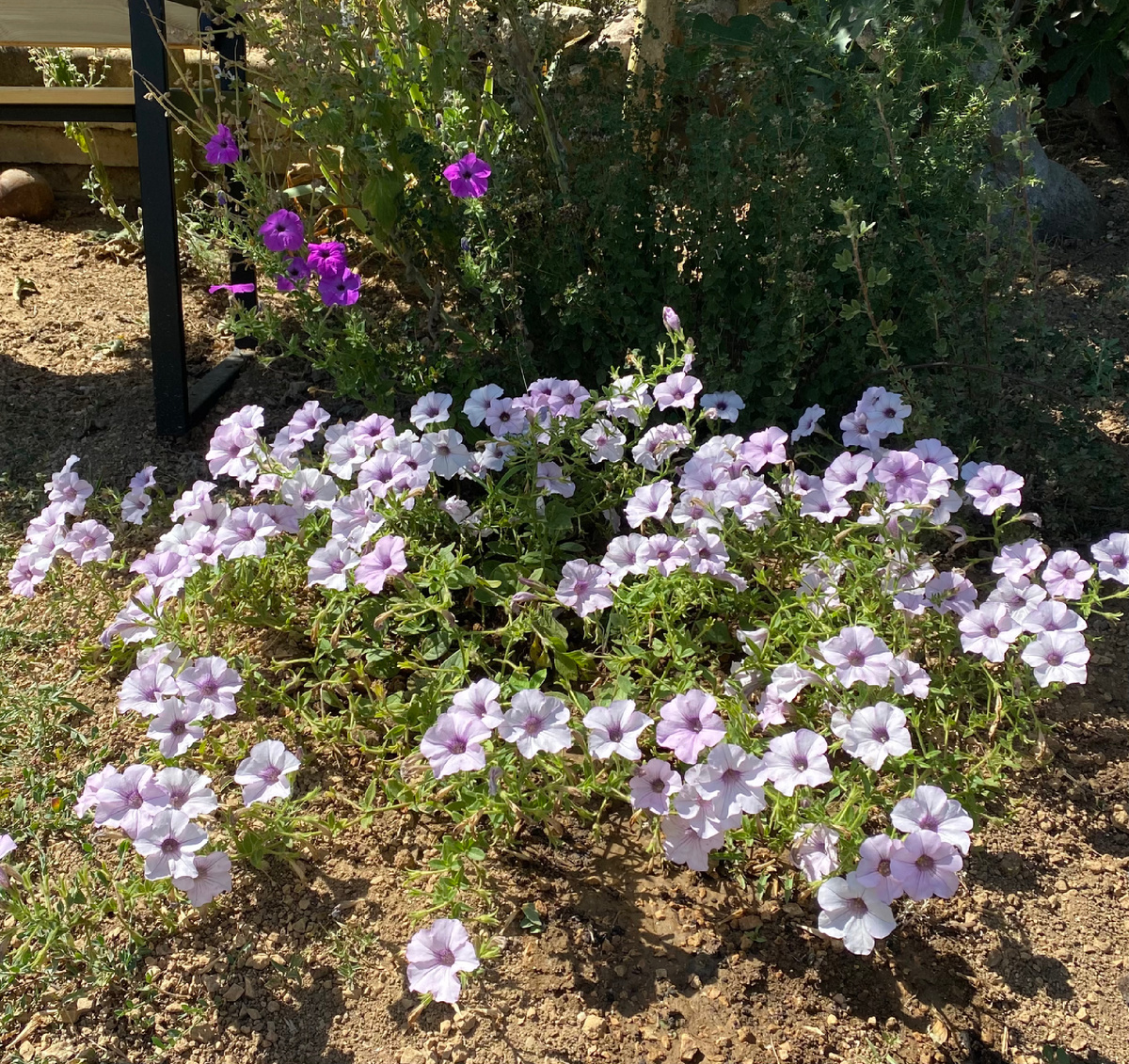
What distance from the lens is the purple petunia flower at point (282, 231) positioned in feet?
8.77

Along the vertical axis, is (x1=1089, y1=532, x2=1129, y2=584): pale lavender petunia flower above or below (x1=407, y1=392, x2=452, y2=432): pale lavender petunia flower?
above

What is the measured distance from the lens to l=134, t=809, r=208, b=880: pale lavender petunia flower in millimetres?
1667

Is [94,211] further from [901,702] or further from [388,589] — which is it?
[901,702]

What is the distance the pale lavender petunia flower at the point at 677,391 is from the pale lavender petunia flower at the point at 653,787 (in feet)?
2.88

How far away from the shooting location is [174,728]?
1.86 m

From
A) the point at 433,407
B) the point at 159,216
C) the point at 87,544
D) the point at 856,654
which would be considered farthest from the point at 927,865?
the point at 159,216

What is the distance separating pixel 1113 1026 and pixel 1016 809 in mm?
395

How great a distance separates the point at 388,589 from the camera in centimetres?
236

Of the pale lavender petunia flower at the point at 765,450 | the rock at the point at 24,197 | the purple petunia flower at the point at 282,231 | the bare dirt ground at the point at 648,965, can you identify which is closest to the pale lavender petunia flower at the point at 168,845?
the bare dirt ground at the point at 648,965

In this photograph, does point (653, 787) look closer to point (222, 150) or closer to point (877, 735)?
point (877, 735)

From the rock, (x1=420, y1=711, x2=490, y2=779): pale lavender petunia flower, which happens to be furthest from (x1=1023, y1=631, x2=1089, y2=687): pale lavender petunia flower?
the rock

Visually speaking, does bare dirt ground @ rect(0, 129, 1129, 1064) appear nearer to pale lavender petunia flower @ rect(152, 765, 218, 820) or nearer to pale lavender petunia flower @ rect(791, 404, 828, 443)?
pale lavender petunia flower @ rect(152, 765, 218, 820)

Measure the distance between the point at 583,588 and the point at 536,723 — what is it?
0.35 m

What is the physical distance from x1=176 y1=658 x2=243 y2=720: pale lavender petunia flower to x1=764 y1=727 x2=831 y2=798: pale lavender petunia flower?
957mm
